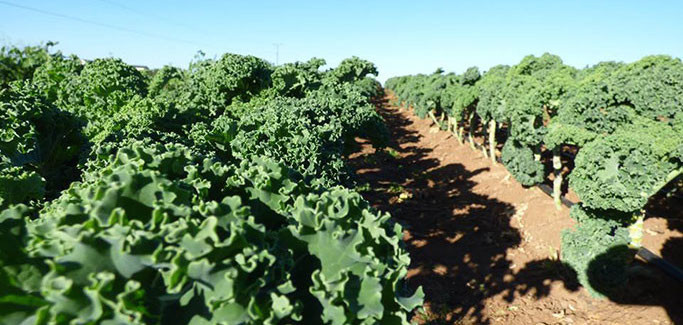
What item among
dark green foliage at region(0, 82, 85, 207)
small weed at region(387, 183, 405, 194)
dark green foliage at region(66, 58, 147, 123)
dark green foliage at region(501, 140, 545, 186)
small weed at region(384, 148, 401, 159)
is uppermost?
dark green foliage at region(66, 58, 147, 123)

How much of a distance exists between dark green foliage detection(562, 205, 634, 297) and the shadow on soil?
0.47m

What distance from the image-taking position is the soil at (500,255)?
6.65 m

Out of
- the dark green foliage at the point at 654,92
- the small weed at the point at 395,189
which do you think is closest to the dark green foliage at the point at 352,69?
the small weed at the point at 395,189

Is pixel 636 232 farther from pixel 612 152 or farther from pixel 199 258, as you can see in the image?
pixel 199 258

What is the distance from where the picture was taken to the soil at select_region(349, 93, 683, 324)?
665 cm

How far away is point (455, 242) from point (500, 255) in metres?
1.17

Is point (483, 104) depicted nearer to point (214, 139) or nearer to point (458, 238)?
point (458, 238)

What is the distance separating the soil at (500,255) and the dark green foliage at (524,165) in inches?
23.8

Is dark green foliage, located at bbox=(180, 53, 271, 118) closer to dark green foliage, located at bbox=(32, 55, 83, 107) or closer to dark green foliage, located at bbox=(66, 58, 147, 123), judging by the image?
dark green foliage, located at bbox=(66, 58, 147, 123)

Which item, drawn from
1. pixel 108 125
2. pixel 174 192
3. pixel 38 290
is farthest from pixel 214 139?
pixel 38 290

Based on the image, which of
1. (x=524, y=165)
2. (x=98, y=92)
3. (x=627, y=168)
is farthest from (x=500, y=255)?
(x=98, y=92)

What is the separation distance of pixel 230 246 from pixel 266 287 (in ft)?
1.30

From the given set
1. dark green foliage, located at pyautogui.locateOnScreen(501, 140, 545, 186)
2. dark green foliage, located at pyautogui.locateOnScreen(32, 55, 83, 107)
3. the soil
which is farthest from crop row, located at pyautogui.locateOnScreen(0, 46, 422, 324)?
dark green foliage, located at pyautogui.locateOnScreen(501, 140, 545, 186)

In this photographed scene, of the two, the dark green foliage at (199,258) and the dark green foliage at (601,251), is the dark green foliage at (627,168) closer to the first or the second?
the dark green foliage at (601,251)
